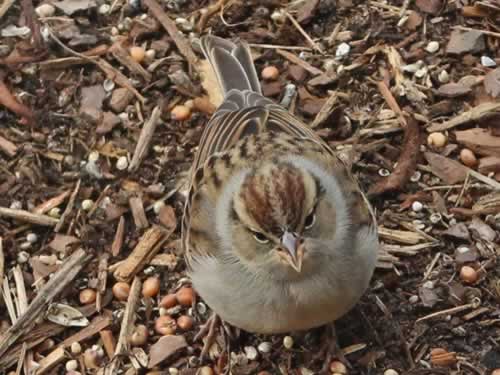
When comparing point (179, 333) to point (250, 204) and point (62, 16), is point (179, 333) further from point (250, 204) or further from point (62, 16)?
A: point (62, 16)

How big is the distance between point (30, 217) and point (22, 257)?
0.21 metres

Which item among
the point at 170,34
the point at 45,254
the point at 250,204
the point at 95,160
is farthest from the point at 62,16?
Answer: the point at 250,204

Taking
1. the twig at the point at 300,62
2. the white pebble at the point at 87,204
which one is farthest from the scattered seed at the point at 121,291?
the twig at the point at 300,62

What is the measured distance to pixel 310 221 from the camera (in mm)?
4199

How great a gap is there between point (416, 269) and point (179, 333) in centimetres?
118

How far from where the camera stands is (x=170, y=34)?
6.07m

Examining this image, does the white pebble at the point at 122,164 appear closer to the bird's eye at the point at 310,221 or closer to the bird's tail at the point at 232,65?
the bird's tail at the point at 232,65

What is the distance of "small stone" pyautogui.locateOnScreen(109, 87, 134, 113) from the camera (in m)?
5.82

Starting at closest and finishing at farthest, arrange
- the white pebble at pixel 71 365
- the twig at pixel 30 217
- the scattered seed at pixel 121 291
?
the white pebble at pixel 71 365 → the scattered seed at pixel 121 291 → the twig at pixel 30 217

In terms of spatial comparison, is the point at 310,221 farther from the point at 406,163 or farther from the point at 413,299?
the point at 406,163

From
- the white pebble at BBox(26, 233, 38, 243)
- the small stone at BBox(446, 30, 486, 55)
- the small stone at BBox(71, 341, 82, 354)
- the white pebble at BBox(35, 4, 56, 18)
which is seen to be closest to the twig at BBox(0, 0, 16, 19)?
the white pebble at BBox(35, 4, 56, 18)

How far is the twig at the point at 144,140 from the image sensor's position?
559 centimetres

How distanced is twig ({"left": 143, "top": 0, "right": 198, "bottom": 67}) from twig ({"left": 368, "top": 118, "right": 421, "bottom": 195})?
1.33 m

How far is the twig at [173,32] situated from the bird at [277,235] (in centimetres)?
118
